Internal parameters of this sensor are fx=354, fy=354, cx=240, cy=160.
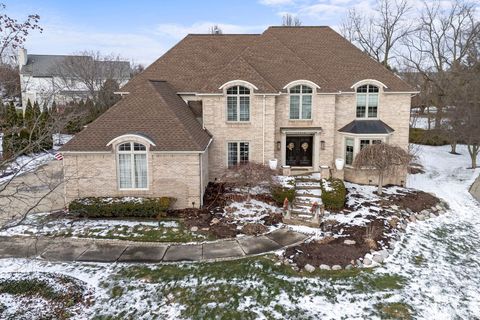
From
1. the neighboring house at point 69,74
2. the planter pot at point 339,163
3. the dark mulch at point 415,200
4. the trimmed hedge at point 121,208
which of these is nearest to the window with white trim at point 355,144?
the planter pot at point 339,163

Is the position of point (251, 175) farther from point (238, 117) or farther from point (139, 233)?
point (139, 233)

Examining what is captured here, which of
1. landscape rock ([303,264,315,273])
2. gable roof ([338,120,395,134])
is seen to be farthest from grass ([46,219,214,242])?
gable roof ([338,120,395,134])

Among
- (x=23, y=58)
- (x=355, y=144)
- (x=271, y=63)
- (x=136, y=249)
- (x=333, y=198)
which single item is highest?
(x=23, y=58)

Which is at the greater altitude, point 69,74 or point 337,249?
point 69,74

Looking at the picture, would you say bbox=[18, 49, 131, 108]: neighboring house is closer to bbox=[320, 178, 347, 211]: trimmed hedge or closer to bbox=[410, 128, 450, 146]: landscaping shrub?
bbox=[320, 178, 347, 211]: trimmed hedge

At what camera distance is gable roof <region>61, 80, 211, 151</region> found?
1677 cm

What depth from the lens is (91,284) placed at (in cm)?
1097

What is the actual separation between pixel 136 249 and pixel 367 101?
1658 cm

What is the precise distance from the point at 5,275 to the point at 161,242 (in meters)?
5.17

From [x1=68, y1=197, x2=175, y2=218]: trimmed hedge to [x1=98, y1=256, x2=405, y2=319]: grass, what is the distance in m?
4.44

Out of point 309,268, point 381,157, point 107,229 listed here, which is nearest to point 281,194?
point 381,157

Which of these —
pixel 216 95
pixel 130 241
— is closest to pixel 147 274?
pixel 130 241

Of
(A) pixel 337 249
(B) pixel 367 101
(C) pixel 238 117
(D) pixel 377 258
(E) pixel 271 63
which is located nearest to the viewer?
(D) pixel 377 258

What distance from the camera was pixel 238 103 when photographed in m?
20.7
